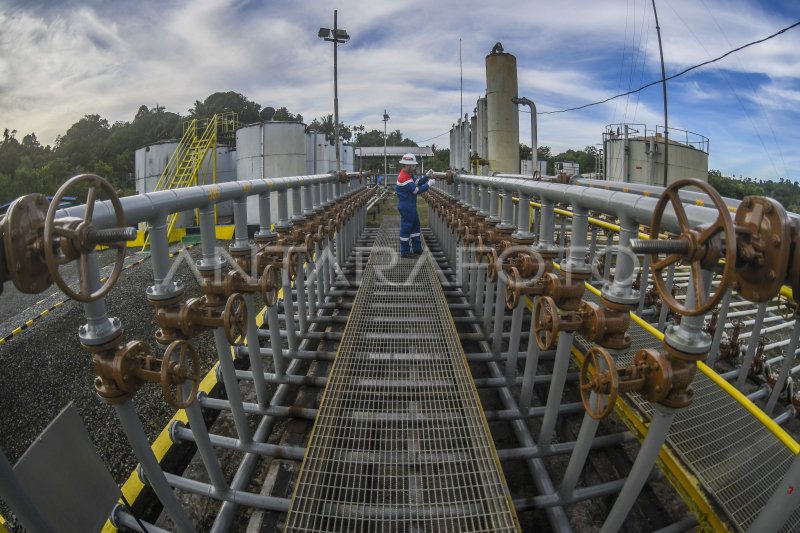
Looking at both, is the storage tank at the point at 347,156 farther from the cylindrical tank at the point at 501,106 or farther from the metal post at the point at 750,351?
the metal post at the point at 750,351

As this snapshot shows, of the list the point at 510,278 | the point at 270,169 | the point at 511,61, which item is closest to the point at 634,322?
the point at 510,278

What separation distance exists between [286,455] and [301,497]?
1.67 feet

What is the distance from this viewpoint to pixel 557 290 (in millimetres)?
1969

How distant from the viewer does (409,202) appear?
584 centimetres

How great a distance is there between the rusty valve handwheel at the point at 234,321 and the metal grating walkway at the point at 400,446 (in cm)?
62

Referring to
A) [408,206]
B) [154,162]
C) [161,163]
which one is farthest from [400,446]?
[154,162]

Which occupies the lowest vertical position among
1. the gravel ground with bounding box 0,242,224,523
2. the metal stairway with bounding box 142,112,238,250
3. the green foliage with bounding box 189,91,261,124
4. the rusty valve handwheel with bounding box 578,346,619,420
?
the gravel ground with bounding box 0,242,224,523

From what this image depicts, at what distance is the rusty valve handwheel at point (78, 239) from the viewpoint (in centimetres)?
101

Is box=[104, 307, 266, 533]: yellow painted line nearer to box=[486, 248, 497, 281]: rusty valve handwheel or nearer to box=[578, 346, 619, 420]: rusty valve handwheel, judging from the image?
box=[578, 346, 619, 420]: rusty valve handwheel

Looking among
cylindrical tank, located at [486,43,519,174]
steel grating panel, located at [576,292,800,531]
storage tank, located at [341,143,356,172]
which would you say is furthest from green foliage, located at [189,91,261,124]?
steel grating panel, located at [576,292,800,531]

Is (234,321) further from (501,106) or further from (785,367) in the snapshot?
(501,106)

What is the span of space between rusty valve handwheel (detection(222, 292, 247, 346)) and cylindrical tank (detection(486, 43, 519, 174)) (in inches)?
397

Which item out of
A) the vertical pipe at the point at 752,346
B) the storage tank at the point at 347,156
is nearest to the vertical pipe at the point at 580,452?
the vertical pipe at the point at 752,346

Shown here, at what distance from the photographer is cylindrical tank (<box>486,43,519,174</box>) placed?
10.9m
